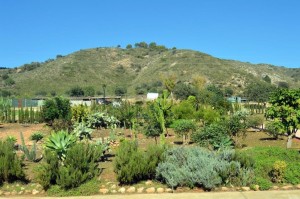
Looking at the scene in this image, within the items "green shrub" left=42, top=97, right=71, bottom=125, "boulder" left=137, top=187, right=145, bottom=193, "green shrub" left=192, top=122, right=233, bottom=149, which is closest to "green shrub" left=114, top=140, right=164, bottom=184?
"boulder" left=137, top=187, right=145, bottom=193

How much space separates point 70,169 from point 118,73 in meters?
109

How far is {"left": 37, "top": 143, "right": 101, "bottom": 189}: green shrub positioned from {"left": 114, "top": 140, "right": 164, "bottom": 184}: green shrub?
0.84 metres

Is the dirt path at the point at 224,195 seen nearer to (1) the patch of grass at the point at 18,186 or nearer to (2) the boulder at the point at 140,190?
(2) the boulder at the point at 140,190

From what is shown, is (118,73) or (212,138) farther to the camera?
(118,73)

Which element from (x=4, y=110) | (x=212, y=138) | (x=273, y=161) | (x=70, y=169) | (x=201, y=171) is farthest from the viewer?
(x=4, y=110)

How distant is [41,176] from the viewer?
34.2 ft

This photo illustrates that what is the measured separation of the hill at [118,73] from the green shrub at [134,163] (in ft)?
266

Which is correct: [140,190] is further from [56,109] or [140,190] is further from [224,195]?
[56,109]

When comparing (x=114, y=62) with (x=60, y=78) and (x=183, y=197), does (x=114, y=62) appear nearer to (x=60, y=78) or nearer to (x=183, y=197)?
(x=60, y=78)

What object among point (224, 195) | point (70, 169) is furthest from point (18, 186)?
point (224, 195)

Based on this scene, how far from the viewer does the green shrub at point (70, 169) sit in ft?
34.1

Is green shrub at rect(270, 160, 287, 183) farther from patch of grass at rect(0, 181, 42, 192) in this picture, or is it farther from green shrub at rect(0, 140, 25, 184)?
green shrub at rect(0, 140, 25, 184)

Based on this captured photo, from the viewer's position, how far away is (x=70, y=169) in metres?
10.5

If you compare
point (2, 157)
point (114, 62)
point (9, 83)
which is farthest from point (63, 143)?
point (114, 62)
